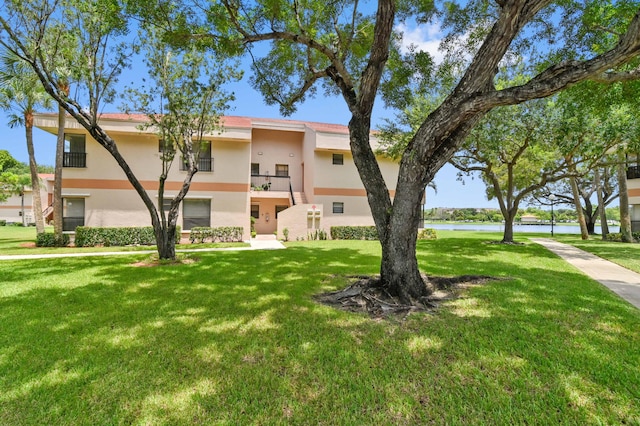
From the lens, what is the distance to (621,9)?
23.7 feet

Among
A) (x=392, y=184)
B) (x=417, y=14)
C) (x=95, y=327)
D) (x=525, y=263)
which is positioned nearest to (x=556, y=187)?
(x=392, y=184)

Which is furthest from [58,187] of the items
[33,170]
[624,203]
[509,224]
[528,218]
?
[528,218]

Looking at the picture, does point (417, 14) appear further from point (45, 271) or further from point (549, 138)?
point (45, 271)

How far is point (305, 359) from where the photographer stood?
317 centimetres

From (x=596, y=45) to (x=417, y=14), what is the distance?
15.8ft

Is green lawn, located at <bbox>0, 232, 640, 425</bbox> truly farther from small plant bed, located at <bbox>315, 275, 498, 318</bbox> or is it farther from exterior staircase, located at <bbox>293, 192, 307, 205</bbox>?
exterior staircase, located at <bbox>293, 192, 307, 205</bbox>

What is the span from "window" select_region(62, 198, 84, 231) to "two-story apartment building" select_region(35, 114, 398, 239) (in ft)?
0.16

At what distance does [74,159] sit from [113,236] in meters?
5.01

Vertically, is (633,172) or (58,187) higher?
(633,172)

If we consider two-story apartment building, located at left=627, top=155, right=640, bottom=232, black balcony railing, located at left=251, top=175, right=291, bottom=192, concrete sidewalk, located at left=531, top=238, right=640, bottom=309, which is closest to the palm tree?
black balcony railing, located at left=251, top=175, right=291, bottom=192

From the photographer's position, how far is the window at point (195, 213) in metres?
17.0

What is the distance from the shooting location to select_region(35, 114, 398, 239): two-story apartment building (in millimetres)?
15711

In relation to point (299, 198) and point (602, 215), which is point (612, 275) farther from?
point (602, 215)

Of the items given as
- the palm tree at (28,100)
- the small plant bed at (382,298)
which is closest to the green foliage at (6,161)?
the palm tree at (28,100)
